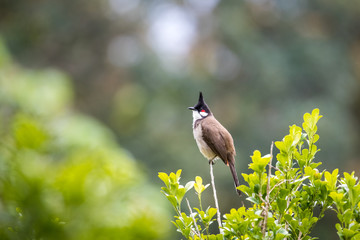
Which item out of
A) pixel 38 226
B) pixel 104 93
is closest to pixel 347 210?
pixel 38 226

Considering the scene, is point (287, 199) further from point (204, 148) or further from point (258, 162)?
point (204, 148)

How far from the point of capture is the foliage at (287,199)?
1.66 meters

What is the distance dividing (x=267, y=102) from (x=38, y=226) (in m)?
12.4

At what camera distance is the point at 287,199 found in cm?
175

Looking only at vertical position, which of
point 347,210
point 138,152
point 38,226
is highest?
point 138,152

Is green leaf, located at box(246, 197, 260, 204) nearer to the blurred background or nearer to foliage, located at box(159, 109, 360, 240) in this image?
foliage, located at box(159, 109, 360, 240)

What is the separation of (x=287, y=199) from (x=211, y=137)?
5.47 feet

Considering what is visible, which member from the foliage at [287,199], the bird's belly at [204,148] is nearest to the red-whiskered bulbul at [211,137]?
the bird's belly at [204,148]

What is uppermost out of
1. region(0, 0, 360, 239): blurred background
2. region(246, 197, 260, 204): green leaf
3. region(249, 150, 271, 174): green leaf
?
region(0, 0, 360, 239): blurred background

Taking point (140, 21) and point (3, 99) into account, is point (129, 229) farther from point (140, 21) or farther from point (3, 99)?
point (140, 21)

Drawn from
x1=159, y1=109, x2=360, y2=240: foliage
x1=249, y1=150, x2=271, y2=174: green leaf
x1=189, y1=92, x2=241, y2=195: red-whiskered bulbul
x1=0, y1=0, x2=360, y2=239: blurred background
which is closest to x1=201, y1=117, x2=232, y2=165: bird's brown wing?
x1=189, y1=92, x2=241, y2=195: red-whiskered bulbul

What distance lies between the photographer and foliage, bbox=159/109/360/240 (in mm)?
1659

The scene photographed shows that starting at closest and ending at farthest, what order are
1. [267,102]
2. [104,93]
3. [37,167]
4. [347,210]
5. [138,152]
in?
[37,167] → [347,210] → [138,152] → [267,102] → [104,93]

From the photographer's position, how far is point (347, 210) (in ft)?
5.45
